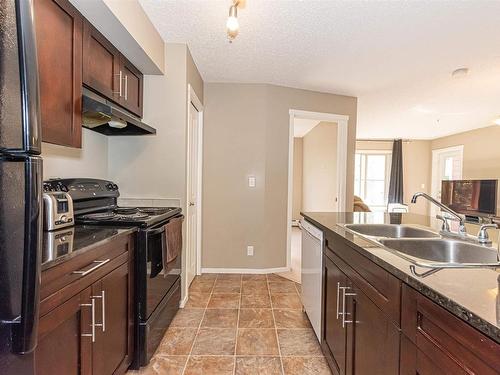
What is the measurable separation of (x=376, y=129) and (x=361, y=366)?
6.29 m

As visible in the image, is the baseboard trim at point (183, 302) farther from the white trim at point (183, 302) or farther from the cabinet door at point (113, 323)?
the cabinet door at point (113, 323)

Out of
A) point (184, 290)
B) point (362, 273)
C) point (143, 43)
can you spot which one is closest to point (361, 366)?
point (362, 273)

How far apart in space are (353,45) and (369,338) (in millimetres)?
2480

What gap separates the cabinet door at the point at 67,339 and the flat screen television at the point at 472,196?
268 inches

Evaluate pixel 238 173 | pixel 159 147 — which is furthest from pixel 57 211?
pixel 238 173

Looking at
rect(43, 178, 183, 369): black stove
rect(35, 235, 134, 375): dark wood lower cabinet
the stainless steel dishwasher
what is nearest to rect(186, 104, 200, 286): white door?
rect(43, 178, 183, 369): black stove

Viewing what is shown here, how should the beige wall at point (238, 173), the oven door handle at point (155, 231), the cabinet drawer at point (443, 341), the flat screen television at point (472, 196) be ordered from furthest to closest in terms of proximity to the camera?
the flat screen television at point (472, 196) < the beige wall at point (238, 173) < the oven door handle at point (155, 231) < the cabinet drawer at point (443, 341)

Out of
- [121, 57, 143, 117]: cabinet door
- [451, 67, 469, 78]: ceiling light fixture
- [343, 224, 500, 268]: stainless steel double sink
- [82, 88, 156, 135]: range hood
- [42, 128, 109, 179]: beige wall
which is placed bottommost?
[343, 224, 500, 268]: stainless steel double sink

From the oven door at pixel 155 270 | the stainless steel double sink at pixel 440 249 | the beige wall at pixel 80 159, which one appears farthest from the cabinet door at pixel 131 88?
the stainless steel double sink at pixel 440 249

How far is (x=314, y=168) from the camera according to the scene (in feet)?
21.3

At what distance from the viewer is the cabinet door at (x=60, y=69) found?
142 cm

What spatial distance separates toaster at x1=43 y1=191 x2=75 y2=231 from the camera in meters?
1.50

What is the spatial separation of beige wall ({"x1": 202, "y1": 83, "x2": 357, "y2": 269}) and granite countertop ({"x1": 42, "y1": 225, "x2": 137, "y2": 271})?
198 centimetres

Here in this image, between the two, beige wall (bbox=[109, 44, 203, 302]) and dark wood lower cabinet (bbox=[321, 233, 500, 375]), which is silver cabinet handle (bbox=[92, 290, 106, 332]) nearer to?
dark wood lower cabinet (bbox=[321, 233, 500, 375])
